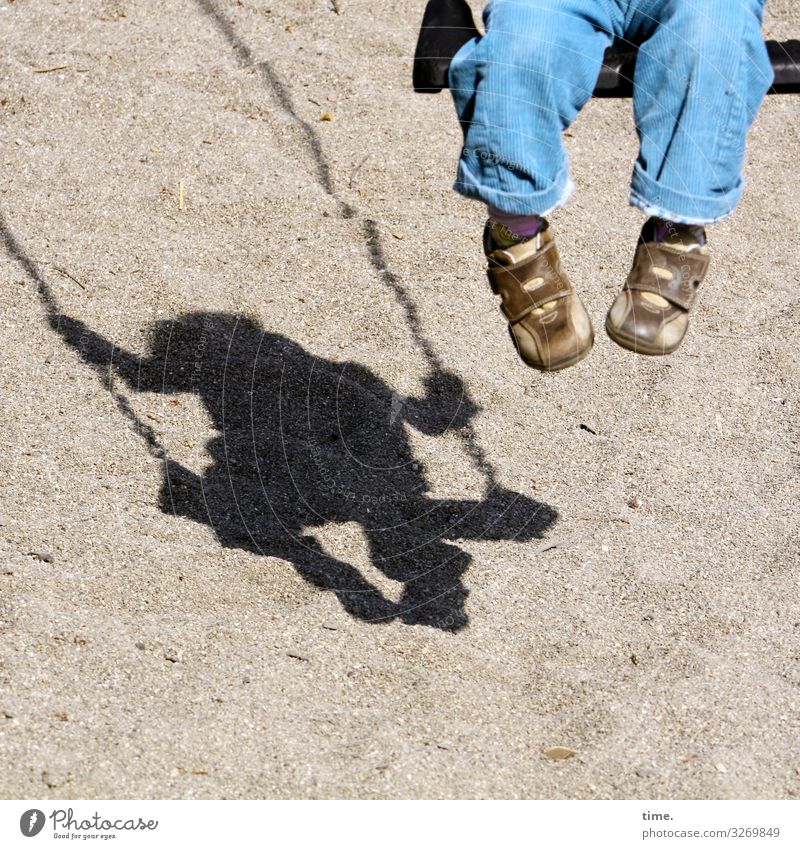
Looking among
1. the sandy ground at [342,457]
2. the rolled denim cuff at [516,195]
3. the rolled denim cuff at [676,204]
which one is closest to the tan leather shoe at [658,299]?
the rolled denim cuff at [676,204]

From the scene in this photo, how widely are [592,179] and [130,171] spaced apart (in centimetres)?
161

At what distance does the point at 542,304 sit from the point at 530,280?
54 millimetres

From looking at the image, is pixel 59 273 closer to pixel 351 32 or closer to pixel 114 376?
pixel 114 376

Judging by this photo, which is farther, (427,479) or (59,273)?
(59,273)

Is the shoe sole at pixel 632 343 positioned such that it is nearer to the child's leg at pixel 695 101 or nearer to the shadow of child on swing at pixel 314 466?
the child's leg at pixel 695 101

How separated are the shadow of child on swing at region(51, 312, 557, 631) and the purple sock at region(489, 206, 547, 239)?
102 centimetres

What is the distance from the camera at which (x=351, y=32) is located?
4930 mm

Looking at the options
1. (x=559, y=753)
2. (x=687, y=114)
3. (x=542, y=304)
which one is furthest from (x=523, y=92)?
(x=559, y=753)

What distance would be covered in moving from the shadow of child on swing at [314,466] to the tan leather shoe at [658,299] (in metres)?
0.94

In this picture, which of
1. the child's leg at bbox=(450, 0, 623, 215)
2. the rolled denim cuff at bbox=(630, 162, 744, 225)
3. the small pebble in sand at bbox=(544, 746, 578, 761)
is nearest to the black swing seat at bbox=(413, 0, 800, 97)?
the child's leg at bbox=(450, 0, 623, 215)

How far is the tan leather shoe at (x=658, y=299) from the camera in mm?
2490

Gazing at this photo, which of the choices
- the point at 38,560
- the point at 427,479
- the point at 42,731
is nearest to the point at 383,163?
the point at 427,479

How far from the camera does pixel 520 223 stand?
2523mm

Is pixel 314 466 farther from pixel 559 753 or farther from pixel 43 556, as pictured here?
pixel 559 753
